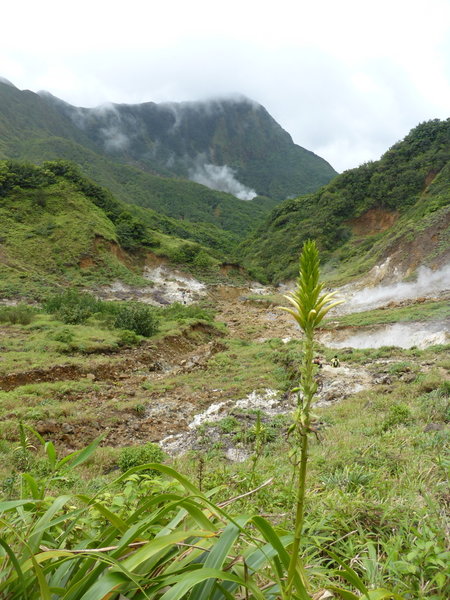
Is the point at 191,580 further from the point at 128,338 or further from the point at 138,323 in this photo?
the point at 138,323

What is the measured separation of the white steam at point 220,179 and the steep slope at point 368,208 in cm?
9449

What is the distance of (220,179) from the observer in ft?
523

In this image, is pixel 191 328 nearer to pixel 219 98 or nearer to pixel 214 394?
pixel 214 394

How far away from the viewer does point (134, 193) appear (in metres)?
98.6

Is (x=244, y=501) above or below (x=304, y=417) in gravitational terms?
below

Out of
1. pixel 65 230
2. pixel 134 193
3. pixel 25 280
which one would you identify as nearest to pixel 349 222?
pixel 65 230

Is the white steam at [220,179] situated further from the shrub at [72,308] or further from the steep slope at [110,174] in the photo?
the shrub at [72,308]

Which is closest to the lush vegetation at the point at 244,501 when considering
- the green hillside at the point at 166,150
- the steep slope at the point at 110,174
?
the green hillside at the point at 166,150

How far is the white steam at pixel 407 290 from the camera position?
24445mm

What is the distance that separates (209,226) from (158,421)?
276ft

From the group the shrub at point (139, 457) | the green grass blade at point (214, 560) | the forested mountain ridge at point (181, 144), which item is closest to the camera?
the green grass blade at point (214, 560)

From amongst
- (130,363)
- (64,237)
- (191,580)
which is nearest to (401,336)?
(130,363)

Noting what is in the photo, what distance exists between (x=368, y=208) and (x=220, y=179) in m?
119

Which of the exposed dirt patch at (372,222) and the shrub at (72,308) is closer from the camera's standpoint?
the shrub at (72,308)
